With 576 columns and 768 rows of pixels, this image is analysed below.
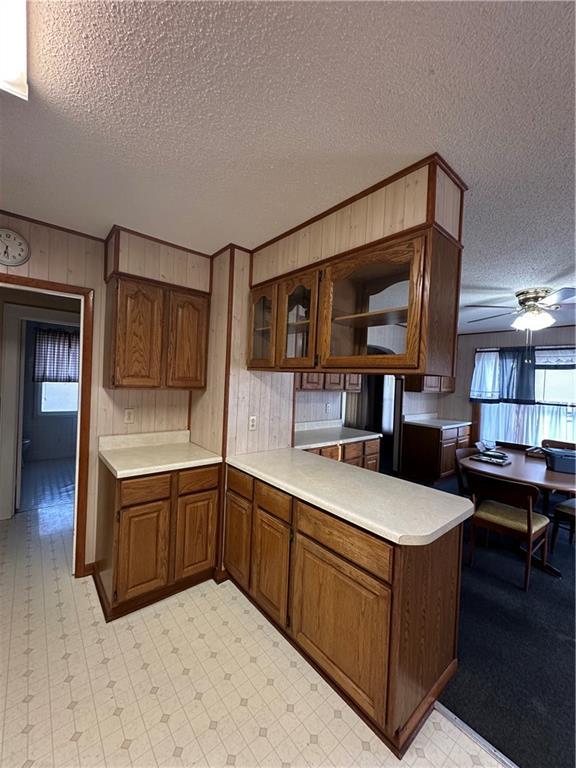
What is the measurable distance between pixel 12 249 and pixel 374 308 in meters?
2.31

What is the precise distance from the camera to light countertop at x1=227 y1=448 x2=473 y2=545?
1333mm

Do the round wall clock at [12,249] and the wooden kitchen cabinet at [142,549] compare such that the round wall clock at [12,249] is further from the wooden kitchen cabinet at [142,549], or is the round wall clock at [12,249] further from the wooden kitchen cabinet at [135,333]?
the wooden kitchen cabinet at [142,549]

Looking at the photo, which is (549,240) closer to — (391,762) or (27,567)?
(391,762)

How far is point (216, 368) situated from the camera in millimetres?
2500

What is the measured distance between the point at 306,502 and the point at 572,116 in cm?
192

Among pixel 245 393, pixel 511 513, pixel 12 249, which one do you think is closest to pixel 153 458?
pixel 245 393

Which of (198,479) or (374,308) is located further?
(198,479)

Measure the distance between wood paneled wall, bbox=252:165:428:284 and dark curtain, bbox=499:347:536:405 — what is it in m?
4.69

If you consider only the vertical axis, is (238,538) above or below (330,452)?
below

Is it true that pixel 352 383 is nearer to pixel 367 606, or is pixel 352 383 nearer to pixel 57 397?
pixel 367 606

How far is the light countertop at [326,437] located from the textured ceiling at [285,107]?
2.07m

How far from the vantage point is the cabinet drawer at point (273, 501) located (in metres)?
1.82

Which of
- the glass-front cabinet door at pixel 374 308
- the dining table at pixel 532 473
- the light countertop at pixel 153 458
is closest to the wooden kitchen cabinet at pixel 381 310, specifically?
the glass-front cabinet door at pixel 374 308

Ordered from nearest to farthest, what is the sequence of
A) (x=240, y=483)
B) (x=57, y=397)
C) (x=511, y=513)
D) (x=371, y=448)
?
(x=240, y=483) < (x=511, y=513) < (x=371, y=448) < (x=57, y=397)
